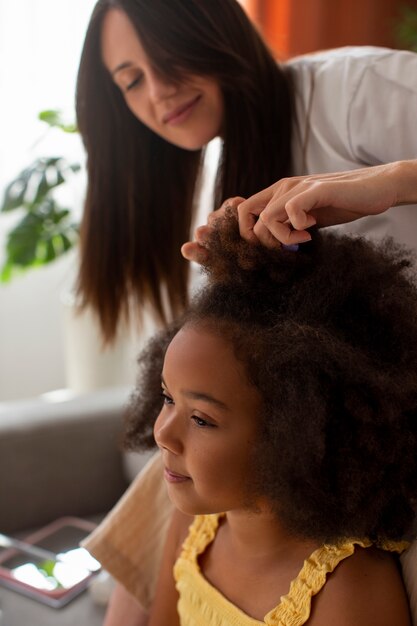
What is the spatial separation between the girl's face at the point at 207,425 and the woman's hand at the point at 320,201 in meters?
0.14

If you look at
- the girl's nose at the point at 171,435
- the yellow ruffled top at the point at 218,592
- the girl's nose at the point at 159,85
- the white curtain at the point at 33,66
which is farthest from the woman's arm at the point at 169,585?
the white curtain at the point at 33,66

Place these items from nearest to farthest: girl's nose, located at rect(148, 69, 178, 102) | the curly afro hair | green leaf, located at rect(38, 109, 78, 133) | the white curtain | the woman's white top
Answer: the curly afro hair, the woman's white top, girl's nose, located at rect(148, 69, 178, 102), green leaf, located at rect(38, 109, 78, 133), the white curtain

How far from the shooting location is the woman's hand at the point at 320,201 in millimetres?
857

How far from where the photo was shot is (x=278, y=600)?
95 cm

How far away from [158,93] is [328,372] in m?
0.68

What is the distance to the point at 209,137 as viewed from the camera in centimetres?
139

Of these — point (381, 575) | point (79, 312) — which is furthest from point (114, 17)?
point (381, 575)

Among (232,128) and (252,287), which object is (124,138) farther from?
(252,287)

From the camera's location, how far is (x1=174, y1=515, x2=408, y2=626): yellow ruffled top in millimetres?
904

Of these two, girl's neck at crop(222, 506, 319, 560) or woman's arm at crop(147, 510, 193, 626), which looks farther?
woman's arm at crop(147, 510, 193, 626)

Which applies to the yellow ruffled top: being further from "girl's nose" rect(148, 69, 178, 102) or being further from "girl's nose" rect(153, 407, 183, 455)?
"girl's nose" rect(148, 69, 178, 102)

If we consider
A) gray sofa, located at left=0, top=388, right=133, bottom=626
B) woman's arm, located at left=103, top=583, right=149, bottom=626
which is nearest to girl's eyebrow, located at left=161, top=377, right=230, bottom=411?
woman's arm, located at left=103, top=583, right=149, bottom=626

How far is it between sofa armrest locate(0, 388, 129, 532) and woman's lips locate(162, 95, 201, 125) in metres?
0.72

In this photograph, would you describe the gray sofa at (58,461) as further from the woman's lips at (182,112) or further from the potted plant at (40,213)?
the woman's lips at (182,112)
